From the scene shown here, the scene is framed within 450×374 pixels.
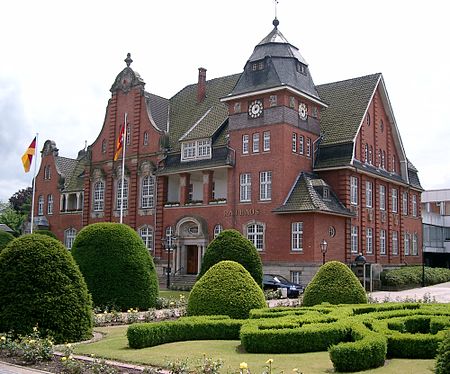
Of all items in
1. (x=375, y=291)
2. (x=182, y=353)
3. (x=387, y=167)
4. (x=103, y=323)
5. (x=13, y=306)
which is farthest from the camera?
(x=387, y=167)

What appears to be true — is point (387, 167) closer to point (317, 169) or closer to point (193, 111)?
point (317, 169)

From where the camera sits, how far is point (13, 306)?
1501cm

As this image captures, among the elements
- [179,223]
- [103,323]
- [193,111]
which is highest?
[193,111]

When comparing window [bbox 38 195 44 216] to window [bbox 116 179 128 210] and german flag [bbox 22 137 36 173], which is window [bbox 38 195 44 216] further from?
german flag [bbox 22 137 36 173]

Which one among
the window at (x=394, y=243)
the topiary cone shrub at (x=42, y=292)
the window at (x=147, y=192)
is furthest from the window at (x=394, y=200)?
the topiary cone shrub at (x=42, y=292)

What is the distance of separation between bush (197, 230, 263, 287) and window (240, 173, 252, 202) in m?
13.4

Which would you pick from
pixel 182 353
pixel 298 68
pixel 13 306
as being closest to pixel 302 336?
pixel 182 353

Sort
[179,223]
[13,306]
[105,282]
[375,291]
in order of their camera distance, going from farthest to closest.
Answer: [179,223] < [375,291] < [105,282] < [13,306]

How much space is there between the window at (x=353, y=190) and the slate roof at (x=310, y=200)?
5.01 feet

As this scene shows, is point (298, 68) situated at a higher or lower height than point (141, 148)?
higher

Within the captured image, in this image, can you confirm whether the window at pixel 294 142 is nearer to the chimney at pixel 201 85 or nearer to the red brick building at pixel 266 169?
the red brick building at pixel 266 169

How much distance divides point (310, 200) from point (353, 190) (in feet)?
19.5

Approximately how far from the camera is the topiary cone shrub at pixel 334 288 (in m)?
21.1

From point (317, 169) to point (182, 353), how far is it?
1206 inches
